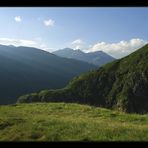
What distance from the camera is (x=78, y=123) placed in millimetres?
16281

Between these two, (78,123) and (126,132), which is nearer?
(126,132)

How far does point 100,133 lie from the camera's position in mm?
13703

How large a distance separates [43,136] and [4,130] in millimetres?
2631

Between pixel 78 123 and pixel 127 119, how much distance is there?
407 cm
